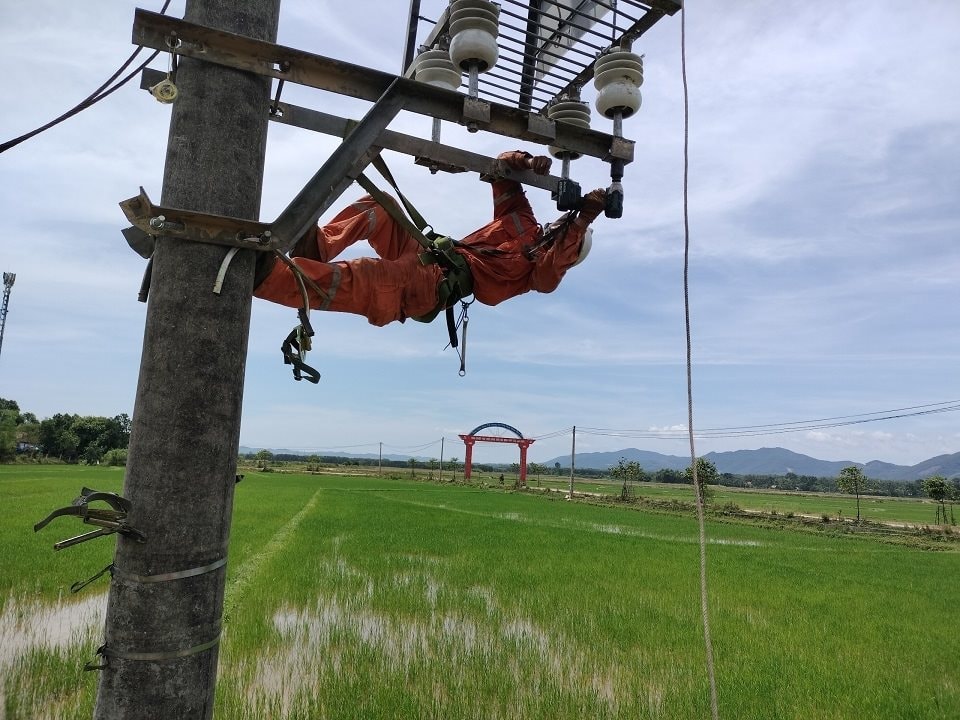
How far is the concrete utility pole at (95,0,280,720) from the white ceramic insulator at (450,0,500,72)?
37.7 inches

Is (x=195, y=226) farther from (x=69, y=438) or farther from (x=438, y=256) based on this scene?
(x=69, y=438)

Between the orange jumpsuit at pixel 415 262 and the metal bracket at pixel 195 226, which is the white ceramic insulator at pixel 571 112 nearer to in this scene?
the orange jumpsuit at pixel 415 262

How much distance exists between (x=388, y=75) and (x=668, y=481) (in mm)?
92555

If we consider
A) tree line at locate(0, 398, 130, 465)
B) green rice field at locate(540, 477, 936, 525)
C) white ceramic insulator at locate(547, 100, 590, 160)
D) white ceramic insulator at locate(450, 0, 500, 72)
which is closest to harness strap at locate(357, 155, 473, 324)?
white ceramic insulator at locate(450, 0, 500, 72)

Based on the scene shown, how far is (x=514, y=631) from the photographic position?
19.3 ft

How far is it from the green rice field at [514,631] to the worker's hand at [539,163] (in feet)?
11.1

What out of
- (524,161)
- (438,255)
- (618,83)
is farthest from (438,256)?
(618,83)

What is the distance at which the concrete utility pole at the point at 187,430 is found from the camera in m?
1.34

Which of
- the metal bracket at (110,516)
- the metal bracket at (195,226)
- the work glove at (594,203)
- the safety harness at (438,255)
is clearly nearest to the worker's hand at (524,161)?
the work glove at (594,203)

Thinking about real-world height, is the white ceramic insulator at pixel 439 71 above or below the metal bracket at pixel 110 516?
above

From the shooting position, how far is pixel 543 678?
4.56 m

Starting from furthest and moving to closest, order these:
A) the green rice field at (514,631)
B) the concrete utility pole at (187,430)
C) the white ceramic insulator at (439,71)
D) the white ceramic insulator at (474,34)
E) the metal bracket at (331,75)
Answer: the green rice field at (514,631) < the white ceramic insulator at (439,71) < the white ceramic insulator at (474,34) < the metal bracket at (331,75) < the concrete utility pole at (187,430)

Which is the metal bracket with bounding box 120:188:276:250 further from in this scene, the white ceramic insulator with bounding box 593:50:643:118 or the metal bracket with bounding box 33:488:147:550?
the white ceramic insulator with bounding box 593:50:643:118

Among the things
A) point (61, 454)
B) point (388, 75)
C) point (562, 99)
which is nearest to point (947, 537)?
point (562, 99)
